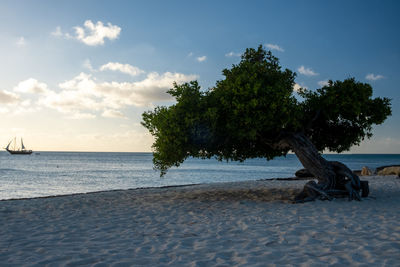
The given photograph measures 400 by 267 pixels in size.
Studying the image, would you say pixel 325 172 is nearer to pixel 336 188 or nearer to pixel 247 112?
pixel 336 188

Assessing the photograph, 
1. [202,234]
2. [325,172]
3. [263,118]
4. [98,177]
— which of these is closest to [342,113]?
[325,172]

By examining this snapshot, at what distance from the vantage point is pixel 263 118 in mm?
12906

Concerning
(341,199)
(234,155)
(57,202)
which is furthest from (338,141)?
(57,202)

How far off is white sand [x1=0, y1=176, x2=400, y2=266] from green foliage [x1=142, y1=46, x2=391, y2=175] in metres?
2.73

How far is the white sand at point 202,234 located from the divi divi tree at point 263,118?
1.93 meters

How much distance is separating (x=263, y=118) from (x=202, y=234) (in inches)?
245

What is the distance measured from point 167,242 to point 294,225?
146 inches

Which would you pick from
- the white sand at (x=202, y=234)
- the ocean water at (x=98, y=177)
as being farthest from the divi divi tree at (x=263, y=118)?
the ocean water at (x=98, y=177)

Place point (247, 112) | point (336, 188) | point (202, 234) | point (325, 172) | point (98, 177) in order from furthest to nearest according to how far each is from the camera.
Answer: point (98, 177), point (336, 188), point (325, 172), point (247, 112), point (202, 234)

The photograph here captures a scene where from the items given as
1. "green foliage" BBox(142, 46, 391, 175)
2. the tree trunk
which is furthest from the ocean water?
the tree trunk

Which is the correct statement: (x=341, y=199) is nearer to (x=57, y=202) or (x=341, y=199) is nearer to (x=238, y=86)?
(x=238, y=86)

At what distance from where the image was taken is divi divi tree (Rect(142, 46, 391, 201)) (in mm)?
13047

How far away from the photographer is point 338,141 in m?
17.2

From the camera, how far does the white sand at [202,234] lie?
6.14 meters
